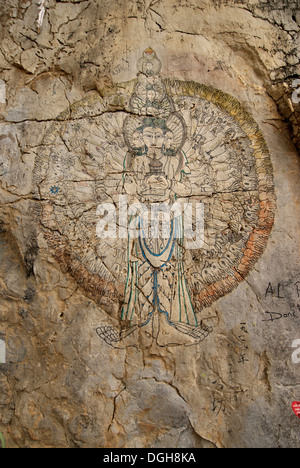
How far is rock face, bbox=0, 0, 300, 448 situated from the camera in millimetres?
2273

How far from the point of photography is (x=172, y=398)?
7.48 feet

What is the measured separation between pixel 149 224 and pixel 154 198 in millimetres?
186

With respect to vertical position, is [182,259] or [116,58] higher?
[116,58]

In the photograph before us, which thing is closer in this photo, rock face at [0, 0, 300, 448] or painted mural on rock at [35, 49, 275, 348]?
rock face at [0, 0, 300, 448]

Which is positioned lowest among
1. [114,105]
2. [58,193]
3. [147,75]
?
[58,193]

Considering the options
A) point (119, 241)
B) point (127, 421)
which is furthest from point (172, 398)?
point (119, 241)

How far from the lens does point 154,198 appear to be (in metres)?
2.55

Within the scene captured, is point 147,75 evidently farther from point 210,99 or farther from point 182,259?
point 182,259

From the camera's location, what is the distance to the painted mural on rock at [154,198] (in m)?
2.40

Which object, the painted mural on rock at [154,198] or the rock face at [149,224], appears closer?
the rock face at [149,224]

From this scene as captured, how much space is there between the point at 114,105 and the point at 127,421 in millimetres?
2067

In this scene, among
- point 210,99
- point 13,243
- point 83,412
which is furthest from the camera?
point 210,99

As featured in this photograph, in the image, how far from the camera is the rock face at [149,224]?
2273mm

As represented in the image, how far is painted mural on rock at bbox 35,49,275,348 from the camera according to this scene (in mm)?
2402
